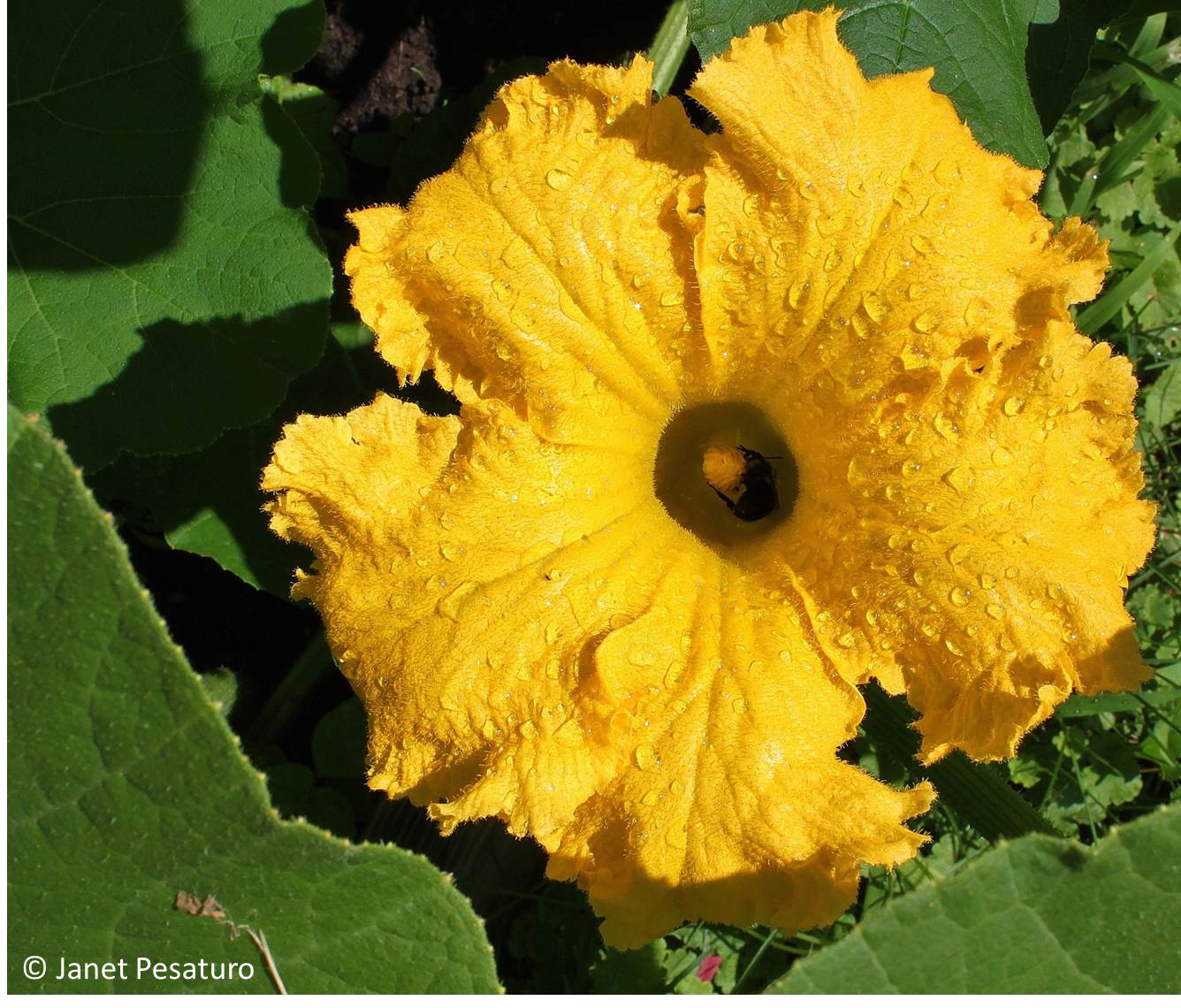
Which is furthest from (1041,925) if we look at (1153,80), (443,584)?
(1153,80)

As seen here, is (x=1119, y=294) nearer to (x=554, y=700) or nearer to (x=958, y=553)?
(x=958, y=553)

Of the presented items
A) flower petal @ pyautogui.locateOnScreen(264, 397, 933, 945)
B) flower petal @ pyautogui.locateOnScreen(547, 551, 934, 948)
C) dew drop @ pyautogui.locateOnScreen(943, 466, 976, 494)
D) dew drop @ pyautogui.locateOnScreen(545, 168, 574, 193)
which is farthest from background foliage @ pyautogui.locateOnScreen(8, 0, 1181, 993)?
dew drop @ pyautogui.locateOnScreen(943, 466, 976, 494)

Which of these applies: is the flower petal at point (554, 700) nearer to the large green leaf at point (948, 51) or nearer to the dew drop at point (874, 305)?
the dew drop at point (874, 305)

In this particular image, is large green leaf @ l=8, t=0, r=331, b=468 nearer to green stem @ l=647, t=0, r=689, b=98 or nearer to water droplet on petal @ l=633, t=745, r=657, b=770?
green stem @ l=647, t=0, r=689, b=98

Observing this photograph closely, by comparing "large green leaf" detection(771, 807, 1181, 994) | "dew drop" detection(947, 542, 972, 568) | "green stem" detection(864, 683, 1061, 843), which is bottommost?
"green stem" detection(864, 683, 1061, 843)
